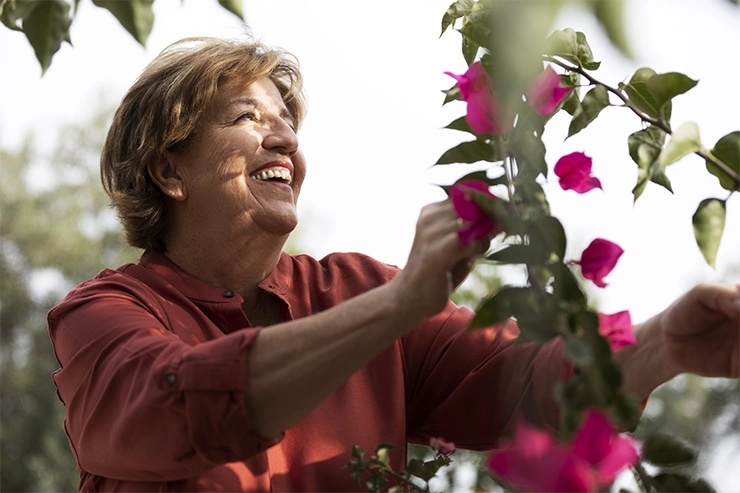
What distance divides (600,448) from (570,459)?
0.05 meters

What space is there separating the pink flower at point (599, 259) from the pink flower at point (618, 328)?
0.09m

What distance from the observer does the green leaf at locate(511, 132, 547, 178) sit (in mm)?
910

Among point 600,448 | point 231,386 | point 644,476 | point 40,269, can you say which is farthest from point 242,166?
point 40,269

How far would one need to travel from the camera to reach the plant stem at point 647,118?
1.00 metres

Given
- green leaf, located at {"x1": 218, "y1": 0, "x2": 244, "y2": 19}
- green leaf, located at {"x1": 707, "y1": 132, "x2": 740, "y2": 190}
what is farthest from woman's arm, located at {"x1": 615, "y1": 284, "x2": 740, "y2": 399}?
green leaf, located at {"x1": 218, "y1": 0, "x2": 244, "y2": 19}

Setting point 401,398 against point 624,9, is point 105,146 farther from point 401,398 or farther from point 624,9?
point 624,9

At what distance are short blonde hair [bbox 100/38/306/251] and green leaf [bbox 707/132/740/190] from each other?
46.1 inches

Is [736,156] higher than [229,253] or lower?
higher

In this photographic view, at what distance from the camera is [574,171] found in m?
1.03

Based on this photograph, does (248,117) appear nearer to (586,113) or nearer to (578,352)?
(586,113)

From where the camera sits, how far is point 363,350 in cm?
104

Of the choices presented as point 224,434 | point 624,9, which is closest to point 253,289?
point 224,434

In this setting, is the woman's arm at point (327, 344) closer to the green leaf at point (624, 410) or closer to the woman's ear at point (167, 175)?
the green leaf at point (624, 410)

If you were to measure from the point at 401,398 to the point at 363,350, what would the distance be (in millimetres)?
639
